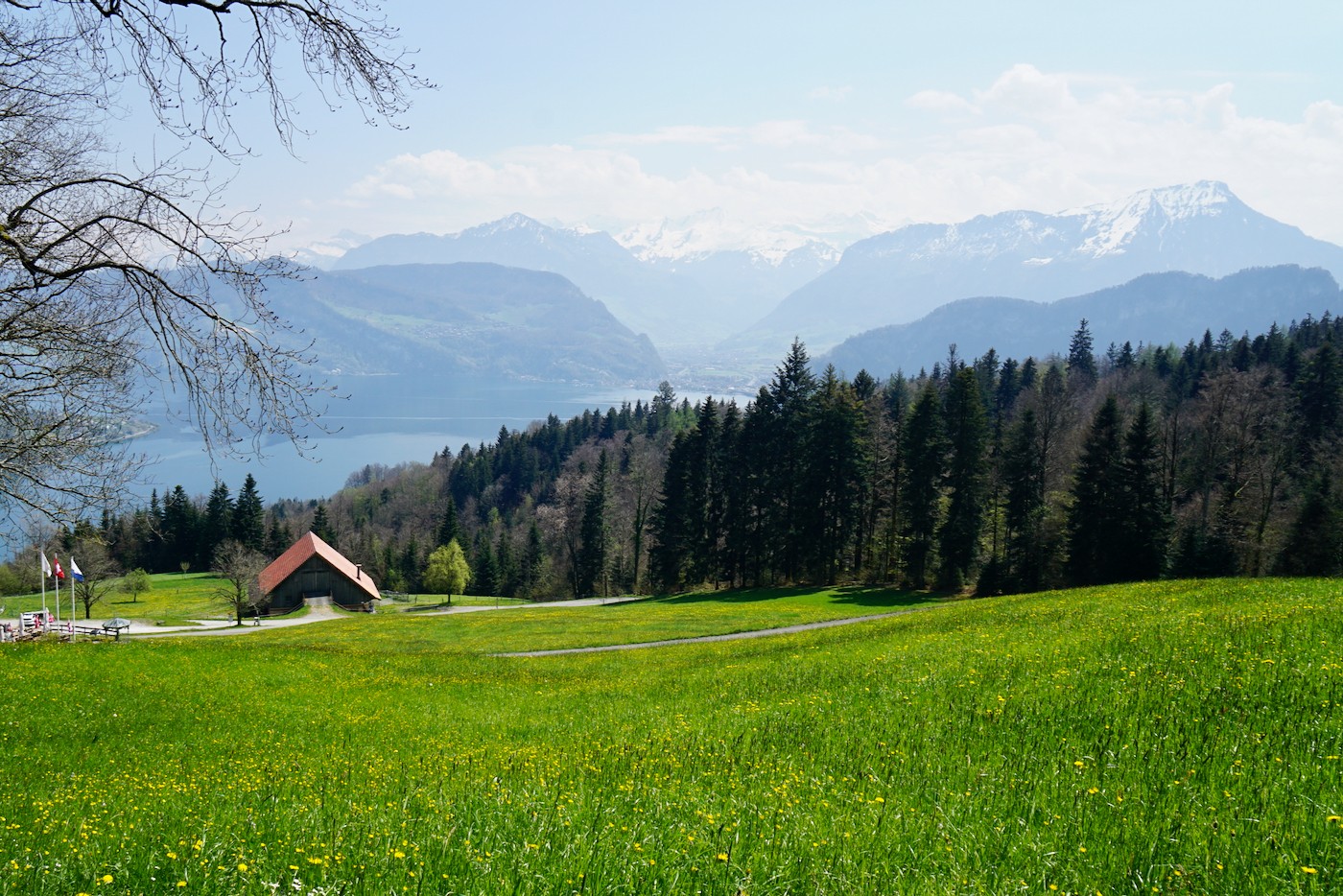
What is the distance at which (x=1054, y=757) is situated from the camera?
21.8 ft

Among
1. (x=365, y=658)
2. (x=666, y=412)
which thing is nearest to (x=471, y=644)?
(x=365, y=658)

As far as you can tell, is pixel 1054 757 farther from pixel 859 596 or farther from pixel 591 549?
pixel 591 549

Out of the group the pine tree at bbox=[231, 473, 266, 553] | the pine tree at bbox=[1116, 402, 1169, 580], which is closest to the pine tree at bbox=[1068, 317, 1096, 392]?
the pine tree at bbox=[1116, 402, 1169, 580]

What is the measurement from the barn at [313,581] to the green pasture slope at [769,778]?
184 ft

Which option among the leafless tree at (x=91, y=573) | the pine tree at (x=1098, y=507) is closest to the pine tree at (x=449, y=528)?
the leafless tree at (x=91, y=573)

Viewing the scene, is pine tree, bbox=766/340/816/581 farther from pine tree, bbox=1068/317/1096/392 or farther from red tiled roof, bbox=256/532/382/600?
pine tree, bbox=1068/317/1096/392

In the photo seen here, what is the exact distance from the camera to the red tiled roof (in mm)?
68188

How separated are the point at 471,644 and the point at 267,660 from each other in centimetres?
1448

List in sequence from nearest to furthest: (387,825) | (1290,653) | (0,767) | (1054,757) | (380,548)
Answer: (387,825), (1054,757), (1290,653), (0,767), (380,548)

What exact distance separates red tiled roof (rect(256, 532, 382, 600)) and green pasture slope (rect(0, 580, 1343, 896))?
55917mm

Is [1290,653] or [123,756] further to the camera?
[123,756]

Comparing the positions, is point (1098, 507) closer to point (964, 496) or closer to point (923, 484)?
point (964, 496)

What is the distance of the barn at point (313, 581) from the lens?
68.2 metres

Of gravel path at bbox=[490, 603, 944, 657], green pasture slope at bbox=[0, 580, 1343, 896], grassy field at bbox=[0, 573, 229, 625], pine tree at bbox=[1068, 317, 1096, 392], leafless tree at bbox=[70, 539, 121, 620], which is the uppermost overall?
pine tree at bbox=[1068, 317, 1096, 392]
